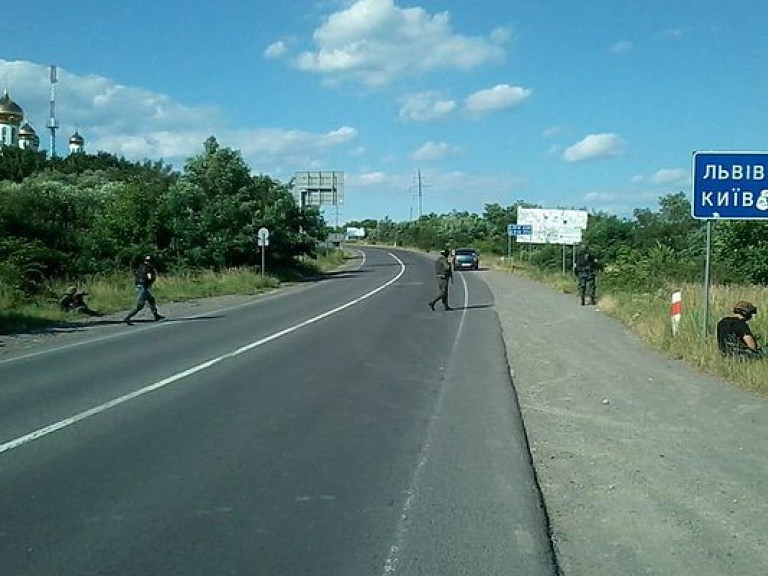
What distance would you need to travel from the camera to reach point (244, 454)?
7941 mm

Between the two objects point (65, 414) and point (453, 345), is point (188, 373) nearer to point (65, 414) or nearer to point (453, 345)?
point (65, 414)

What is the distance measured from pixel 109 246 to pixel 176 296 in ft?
23.3

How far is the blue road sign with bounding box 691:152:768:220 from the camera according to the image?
14.7 m

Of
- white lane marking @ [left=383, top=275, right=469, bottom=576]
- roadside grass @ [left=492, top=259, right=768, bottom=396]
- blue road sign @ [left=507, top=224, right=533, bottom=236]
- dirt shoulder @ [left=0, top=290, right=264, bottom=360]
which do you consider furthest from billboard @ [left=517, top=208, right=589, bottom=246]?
white lane marking @ [left=383, top=275, right=469, bottom=576]

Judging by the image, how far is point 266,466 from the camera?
24.6ft

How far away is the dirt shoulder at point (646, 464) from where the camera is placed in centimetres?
542

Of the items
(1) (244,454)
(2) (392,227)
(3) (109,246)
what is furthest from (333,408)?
(2) (392,227)

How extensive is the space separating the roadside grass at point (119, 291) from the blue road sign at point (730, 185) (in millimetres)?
15466

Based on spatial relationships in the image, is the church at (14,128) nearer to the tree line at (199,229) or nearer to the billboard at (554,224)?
the tree line at (199,229)

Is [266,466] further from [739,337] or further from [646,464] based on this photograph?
[739,337]

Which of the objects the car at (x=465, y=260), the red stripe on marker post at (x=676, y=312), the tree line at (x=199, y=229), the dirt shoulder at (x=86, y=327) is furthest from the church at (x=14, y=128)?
the red stripe on marker post at (x=676, y=312)

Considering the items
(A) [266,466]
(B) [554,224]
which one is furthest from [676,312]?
(B) [554,224]

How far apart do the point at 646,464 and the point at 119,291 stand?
27495mm

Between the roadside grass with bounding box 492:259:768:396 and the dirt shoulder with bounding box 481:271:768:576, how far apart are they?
322 millimetres
